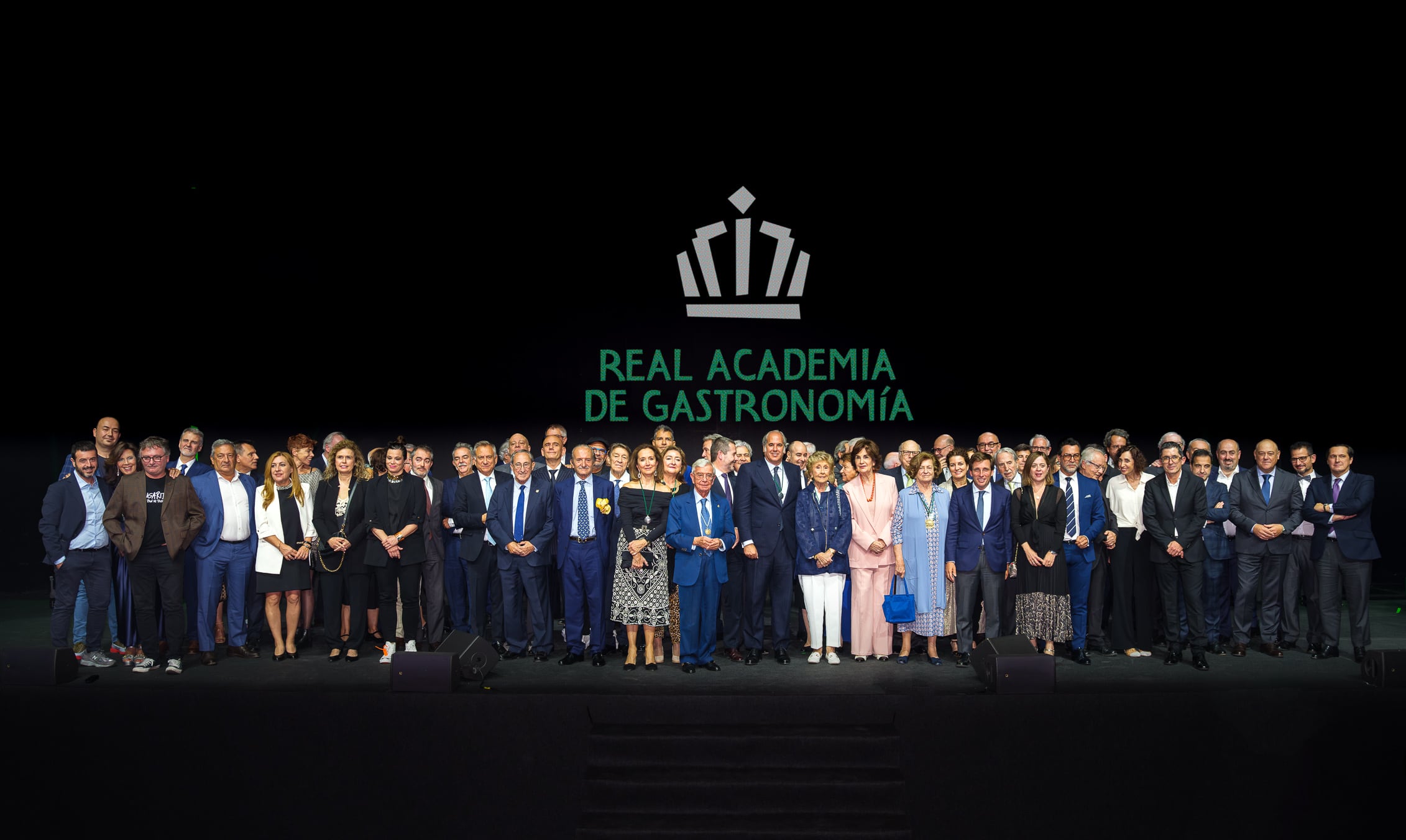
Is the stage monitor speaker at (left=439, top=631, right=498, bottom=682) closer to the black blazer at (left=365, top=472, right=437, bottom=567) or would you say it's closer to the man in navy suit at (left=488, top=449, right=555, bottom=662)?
the man in navy suit at (left=488, top=449, right=555, bottom=662)

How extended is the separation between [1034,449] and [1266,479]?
1399mm

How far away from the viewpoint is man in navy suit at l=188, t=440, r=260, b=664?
5.61 m

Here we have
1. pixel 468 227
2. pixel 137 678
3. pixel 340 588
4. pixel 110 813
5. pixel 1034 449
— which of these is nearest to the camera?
pixel 110 813

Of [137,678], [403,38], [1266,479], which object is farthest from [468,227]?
[1266,479]

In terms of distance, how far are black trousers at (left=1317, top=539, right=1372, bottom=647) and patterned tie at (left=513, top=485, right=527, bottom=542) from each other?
484cm

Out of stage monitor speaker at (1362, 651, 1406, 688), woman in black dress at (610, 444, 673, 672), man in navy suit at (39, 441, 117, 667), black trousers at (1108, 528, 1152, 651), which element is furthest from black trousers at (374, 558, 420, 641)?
stage monitor speaker at (1362, 651, 1406, 688)

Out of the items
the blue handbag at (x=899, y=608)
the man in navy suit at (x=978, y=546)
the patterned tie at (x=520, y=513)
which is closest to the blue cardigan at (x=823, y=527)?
the blue handbag at (x=899, y=608)

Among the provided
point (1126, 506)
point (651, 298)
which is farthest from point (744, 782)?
point (651, 298)

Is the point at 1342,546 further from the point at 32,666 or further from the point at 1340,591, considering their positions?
the point at 32,666

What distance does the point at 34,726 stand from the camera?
4.80 m

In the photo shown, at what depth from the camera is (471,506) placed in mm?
5801

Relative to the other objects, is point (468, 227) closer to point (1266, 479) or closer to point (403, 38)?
point (403, 38)

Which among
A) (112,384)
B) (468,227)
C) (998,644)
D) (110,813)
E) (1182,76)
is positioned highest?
(1182,76)

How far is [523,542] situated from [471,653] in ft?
2.91
